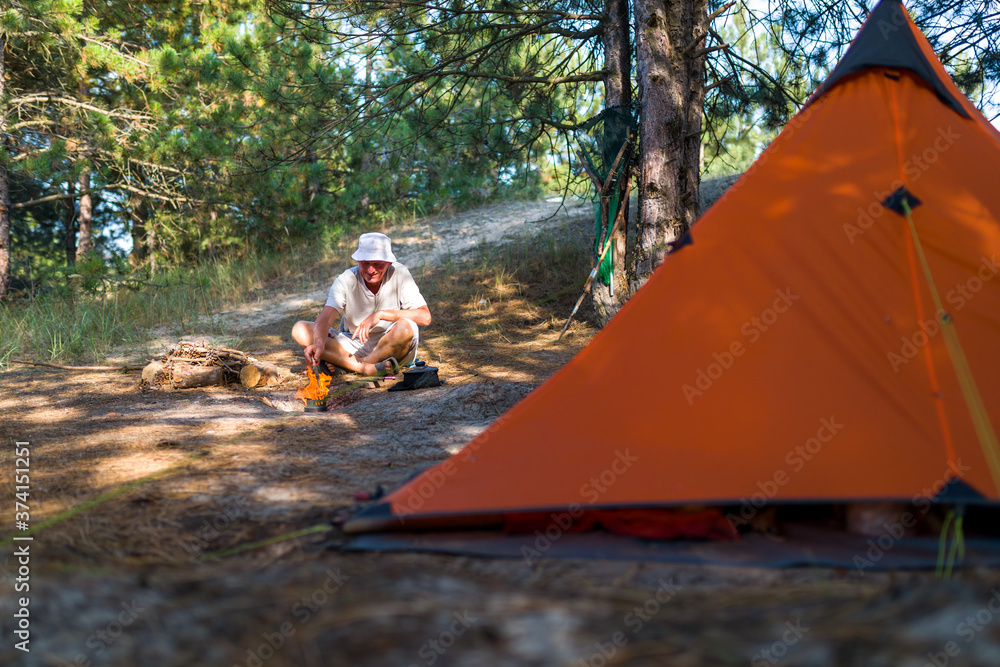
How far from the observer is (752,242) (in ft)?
8.01

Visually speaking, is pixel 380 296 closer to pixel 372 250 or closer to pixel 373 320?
pixel 373 320

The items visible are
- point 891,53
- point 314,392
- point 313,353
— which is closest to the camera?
point 891,53

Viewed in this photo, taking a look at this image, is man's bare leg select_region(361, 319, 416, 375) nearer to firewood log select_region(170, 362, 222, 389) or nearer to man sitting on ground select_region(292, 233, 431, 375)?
man sitting on ground select_region(292, 233, 431, 375)

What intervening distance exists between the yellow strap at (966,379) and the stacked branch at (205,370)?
441 cm

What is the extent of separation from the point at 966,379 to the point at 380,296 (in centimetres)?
394

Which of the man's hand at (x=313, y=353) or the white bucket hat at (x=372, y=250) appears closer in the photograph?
the man's hand at (x=313, y=353)

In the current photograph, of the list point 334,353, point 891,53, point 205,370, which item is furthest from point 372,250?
point 891,53

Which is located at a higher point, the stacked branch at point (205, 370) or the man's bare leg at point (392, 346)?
the man's bare leg at point (392, 346)

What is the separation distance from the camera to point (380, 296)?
208 inches

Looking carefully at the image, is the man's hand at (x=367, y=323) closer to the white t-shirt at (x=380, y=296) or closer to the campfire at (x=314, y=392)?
the white t-shirt at (x=380, y=296)

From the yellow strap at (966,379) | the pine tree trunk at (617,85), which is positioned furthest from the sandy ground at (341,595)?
the pine tree trunk at (617,85)

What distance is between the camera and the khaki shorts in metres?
5.27

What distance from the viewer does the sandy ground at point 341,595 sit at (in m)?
1.33

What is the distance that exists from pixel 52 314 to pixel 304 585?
23.3 ft
